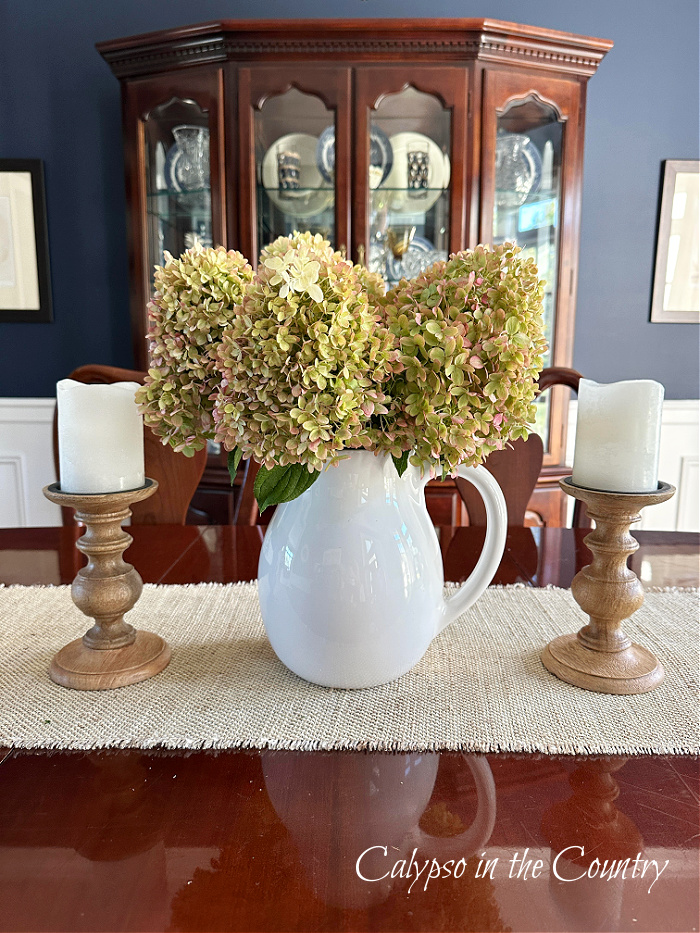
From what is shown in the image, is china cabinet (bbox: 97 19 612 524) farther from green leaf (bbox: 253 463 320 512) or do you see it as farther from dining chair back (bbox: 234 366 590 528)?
green leaf (bbox: 253 463 320 512)

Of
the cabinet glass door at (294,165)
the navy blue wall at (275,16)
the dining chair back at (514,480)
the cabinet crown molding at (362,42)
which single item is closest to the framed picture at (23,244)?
the navy blue wall at (275,16)

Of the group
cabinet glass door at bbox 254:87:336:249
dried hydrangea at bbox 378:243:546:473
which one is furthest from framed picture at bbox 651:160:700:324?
dried hydrangea at bbox 378:243:546:473

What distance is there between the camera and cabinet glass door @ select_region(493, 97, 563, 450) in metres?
2.00

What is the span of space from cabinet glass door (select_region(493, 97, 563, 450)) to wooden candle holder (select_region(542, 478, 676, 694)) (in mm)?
1554

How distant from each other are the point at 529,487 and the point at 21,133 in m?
2.20

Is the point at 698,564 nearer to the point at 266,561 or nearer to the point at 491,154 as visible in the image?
the point at 266,561

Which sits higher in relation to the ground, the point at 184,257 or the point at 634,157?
the point at 634,157

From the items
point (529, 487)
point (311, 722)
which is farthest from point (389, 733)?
point (529, 487)

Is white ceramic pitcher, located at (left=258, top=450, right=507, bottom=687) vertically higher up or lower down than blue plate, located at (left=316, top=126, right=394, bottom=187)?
lower down

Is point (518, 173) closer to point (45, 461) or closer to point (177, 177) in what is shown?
point (177, 177)

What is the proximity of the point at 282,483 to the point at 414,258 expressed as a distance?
5.58 ft

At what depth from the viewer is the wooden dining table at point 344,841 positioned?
364 mm

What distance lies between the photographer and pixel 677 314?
8.11 ft

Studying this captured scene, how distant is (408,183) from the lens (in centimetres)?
204
